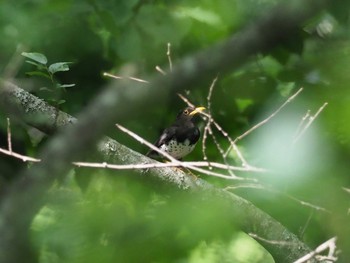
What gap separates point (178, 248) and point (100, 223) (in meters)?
0.21

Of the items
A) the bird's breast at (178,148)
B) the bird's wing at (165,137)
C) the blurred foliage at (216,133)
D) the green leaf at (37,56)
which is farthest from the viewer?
the bird's breast at (178,148)

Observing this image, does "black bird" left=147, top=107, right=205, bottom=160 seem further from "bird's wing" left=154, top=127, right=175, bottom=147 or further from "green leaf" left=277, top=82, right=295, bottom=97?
"green leaf" left=277, top=82, right=295, bottom=97

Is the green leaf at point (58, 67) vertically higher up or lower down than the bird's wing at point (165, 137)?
higher up

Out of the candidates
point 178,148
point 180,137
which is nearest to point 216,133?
point 178,148

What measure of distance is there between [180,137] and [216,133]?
1460mm

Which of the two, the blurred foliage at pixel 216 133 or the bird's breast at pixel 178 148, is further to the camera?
the bird's breast at pixel 178 148

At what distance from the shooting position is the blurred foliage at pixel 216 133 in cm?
165

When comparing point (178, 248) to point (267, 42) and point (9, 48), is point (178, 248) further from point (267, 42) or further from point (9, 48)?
point (9, 48)

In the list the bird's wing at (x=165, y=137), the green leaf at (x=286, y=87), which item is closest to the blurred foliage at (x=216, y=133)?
the green leaf at (x=286, y=87)

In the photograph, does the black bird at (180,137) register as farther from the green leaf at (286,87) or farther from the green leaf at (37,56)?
the green leaf at (37,56)

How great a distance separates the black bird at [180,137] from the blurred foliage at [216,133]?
1.16m

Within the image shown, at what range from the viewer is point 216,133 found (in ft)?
15.8

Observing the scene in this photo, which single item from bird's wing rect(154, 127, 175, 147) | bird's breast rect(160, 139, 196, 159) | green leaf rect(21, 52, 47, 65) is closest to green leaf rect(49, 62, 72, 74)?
green leaf rect(21, 52, 47, 65)

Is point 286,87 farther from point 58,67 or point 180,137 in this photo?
point 180,137
